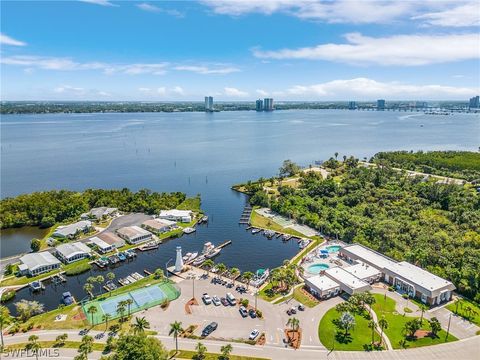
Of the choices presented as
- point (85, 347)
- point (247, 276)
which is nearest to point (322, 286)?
point (247, 276)

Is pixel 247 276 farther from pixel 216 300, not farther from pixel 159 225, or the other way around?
pixel 159 225

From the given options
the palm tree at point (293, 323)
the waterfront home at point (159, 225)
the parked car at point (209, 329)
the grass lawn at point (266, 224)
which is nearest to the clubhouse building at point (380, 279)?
the palm tree at point (293, 323)

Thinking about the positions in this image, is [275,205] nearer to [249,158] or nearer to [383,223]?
[383,223]

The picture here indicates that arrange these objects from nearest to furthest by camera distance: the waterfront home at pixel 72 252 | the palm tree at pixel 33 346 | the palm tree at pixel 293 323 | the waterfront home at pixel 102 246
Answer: the palm tree at pixel 33 346 < the palm tree at pixel 293 323 < the waterfront home at pixel 72 252 < the waterfront home at pixel 102 246

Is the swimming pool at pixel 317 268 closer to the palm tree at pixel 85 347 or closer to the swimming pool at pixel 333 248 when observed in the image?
the swimming pool at pixel 333 248

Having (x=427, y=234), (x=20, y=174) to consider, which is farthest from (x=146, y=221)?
(x=20, y=174)
